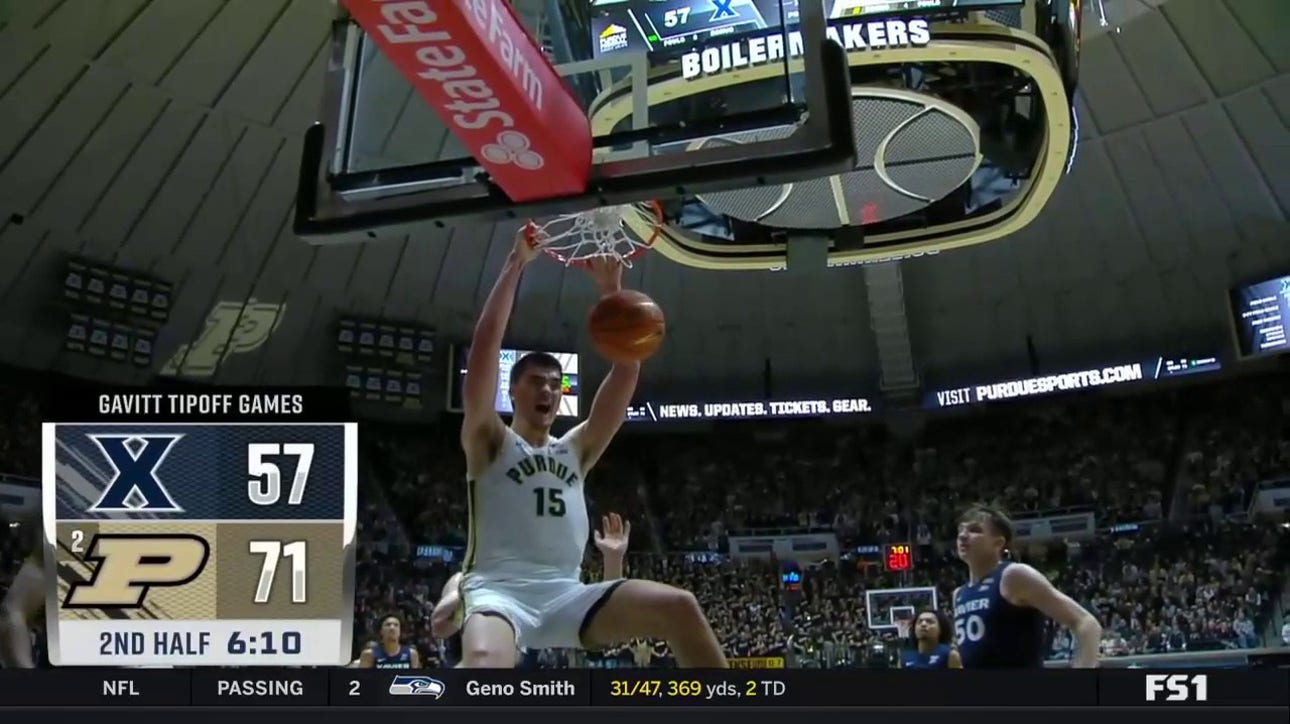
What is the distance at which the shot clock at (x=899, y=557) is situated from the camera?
79.6ft

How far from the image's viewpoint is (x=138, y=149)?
722 inches

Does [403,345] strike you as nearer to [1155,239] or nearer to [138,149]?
[138,149]

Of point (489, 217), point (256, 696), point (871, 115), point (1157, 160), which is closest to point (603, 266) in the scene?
point (489, 217)

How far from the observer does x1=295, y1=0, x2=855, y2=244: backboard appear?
4.90 metres

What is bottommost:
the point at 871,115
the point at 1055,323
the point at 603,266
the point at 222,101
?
the point at 603,266

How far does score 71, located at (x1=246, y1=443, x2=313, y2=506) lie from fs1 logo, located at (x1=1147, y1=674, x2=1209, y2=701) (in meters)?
5.32

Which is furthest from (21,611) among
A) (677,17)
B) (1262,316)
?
(1262,316)

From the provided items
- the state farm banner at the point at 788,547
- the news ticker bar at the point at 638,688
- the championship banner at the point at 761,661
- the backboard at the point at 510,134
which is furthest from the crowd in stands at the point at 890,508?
the backboard at the point at 510,134

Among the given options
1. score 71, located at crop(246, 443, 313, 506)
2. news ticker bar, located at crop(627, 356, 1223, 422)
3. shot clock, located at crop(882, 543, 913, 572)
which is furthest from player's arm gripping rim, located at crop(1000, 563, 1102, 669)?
news ticker bar, located at crop(627, 356, 1223, 422)

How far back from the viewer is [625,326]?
6.20 metres

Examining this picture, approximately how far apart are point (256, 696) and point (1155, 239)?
66.6 ft

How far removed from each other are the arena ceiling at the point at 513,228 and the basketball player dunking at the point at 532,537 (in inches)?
453

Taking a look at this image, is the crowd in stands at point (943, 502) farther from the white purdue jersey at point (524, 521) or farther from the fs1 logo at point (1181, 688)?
the fs1 logo at point (1181, 688)
